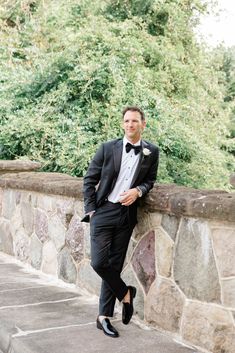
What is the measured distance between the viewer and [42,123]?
9.14 metres

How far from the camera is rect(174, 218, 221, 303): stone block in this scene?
300 centimetres

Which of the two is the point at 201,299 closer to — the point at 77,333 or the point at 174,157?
the point at 77,333

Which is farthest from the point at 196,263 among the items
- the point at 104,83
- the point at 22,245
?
the point at 104,83

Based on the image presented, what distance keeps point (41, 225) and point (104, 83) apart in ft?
15.4

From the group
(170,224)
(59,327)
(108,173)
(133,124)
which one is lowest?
(59,327)

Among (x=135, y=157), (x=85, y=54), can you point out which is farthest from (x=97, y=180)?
(x=85, y=54)

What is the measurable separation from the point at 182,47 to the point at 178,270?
9688 mm

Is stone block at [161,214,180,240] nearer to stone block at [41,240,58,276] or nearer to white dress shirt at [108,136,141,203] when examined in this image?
white dress shirt at [108,136,141,203]

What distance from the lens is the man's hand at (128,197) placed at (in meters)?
3.33

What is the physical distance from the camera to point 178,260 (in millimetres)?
3297

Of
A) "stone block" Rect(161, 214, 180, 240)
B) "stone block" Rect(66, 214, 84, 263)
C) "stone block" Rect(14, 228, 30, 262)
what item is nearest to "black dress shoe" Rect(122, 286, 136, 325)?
"stone block" Rect(161, 214, 180, 240)

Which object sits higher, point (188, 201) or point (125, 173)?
point (125, 173)

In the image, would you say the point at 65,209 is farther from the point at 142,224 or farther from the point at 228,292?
the point at 228,292

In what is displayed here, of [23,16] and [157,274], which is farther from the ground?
[23,16]
